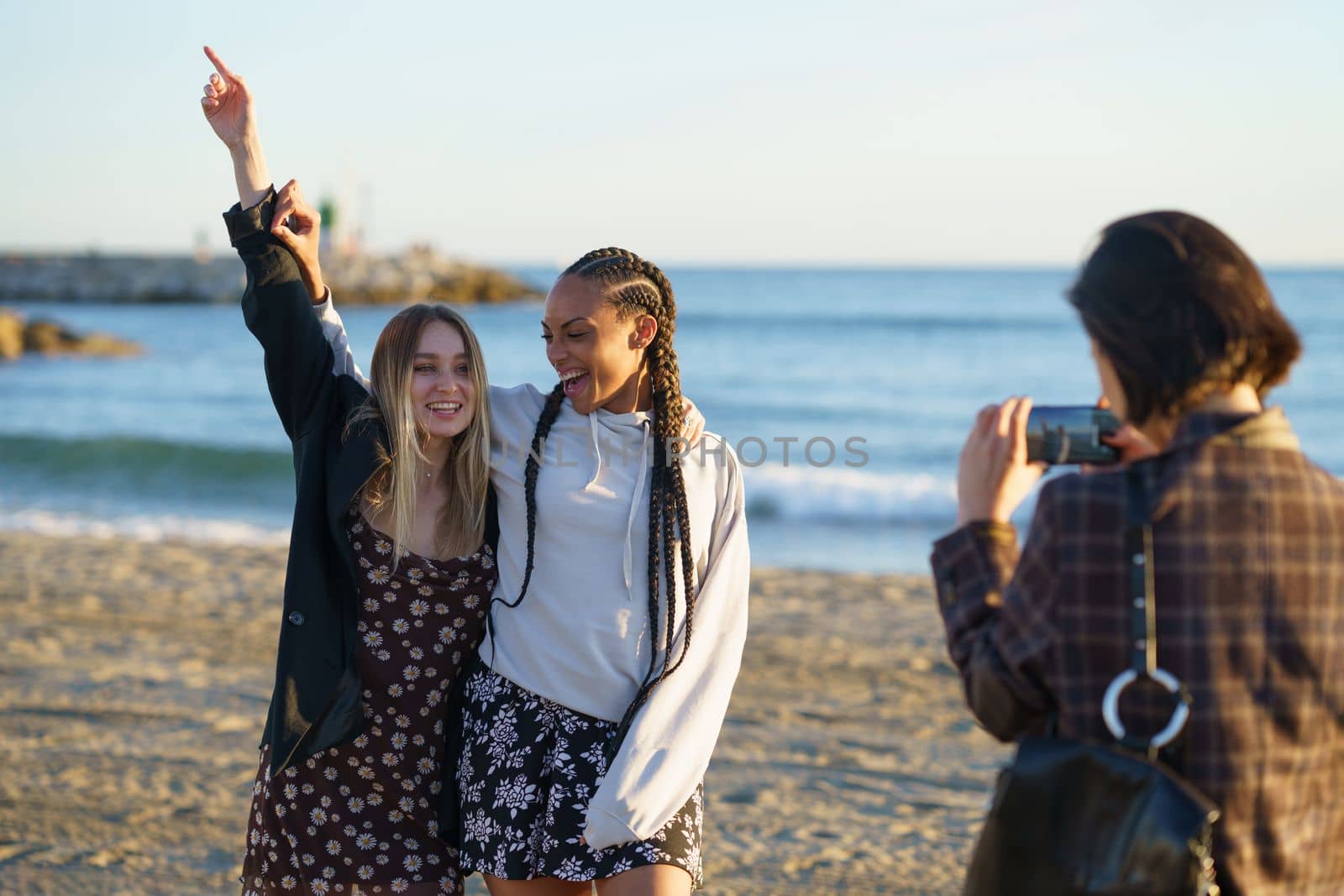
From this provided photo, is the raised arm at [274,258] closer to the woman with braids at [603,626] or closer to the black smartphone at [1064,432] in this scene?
the woman with braids at [603,626]

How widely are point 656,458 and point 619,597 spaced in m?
0.33

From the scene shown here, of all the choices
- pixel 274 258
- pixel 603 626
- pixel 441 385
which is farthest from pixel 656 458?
pixel 274 258

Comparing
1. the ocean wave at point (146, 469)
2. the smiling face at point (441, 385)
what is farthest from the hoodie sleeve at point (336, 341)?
the ocean wave at point (146, 469)

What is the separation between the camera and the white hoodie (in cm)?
282

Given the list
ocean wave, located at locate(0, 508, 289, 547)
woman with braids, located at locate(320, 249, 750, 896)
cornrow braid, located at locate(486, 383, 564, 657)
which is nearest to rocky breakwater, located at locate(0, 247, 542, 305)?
ocean wave, located at locate(0, 508, 289, 547)

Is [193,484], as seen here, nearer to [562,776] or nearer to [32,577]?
[32,577]

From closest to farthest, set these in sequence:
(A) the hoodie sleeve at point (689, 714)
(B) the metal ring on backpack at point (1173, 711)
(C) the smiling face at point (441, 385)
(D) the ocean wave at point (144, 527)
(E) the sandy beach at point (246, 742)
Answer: (B) the metal ring on backpack at point (1173, 711) → (A) the hoodie sleeve at point (689, 714) → (C) the smiling face at point (441, 385) → (E) the sandy beach at point (246, 742) → (D) the ocean wave at point (144, 527)

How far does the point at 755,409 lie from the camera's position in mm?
22062

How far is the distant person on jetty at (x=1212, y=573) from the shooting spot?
171 cm

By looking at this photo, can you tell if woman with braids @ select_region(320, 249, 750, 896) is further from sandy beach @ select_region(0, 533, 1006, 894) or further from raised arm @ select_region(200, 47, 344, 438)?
sandy beach @ select_region(0, 533, 1006, 894)

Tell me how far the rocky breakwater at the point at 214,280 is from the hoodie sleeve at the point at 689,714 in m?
44.9

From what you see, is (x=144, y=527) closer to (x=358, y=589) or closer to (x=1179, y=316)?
(x=358, y=589)

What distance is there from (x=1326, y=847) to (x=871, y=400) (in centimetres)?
2125

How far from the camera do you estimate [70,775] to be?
200 inches
